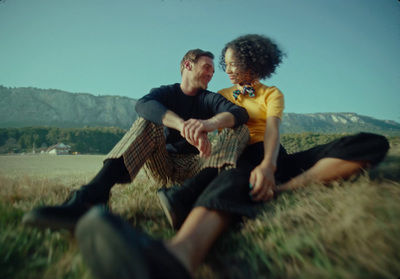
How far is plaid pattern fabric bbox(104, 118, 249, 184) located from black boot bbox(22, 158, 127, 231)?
0.10 meters

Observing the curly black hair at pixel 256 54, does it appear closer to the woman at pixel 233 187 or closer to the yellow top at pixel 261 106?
the woman at pixel 233 187

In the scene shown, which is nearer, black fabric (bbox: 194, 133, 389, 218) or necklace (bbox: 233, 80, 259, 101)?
black fabric (bbox: 194, 133, 389, 218)

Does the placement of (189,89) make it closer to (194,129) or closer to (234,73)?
(234,73)

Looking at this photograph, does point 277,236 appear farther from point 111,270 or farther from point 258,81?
point 258,81

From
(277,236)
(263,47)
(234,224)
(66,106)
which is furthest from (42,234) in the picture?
(66,106)

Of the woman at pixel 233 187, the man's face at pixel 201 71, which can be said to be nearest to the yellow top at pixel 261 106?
the woman at pixel 233 187

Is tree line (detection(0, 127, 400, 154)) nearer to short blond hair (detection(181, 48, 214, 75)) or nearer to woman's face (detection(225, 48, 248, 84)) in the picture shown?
short blond hair (detection(181, 48, 214, 75))

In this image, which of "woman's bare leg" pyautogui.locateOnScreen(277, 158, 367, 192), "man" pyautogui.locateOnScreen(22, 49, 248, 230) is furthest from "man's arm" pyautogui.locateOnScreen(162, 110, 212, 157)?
"woman's bare leg" pyautogui.locateOnScreen(277, 158, 367, 192)

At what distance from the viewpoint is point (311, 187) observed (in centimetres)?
173

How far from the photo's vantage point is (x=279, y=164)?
2219 mm

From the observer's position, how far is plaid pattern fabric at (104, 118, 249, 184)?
1774 millimetres

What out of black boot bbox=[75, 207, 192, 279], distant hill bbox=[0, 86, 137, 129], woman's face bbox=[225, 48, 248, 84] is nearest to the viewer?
black boot bbox=[75, 207, 192, 279]

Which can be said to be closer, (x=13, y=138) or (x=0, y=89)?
(x=13, y=138)

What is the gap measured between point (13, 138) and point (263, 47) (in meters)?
71.3
